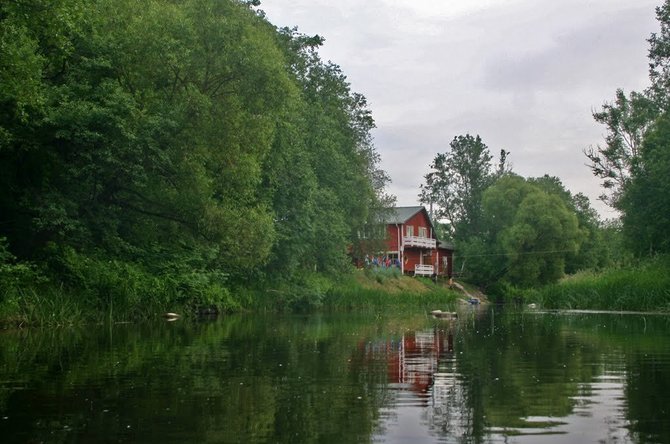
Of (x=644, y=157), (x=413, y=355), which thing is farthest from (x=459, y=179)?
(x=413, y=355)

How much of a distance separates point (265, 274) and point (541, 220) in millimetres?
45953

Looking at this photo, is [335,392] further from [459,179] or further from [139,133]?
[459,179]

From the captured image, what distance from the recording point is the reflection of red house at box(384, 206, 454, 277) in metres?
88.1

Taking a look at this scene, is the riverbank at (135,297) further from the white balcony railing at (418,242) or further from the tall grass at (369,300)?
the white balcony railing at (418,242)

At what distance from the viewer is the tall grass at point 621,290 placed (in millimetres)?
34562

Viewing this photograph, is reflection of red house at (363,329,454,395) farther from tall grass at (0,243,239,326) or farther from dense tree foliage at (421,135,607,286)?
dense tree foliage at (421,135,607,286)

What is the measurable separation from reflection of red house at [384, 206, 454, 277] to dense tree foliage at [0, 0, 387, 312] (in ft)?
159

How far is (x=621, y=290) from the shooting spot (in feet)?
120

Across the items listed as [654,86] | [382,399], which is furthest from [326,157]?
[382,399]

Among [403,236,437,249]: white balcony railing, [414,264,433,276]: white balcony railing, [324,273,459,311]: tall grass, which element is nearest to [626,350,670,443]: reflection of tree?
[324,273,459,311]: tall grass

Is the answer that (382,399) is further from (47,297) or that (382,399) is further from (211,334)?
(47,297)

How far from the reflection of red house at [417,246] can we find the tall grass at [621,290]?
135 ft

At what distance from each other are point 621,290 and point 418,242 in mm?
53046

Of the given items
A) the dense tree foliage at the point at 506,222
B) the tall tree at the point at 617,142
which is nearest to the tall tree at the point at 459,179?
the dense tree foliage at the point at 506,222
